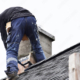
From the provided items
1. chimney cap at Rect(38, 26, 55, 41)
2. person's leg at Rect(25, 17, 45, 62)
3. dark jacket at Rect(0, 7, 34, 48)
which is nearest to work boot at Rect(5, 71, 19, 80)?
person's leg at Rect(25, 17, 45, 62)

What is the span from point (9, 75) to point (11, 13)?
4.92ft

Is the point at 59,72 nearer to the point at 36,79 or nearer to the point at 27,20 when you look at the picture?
the point at 36,79

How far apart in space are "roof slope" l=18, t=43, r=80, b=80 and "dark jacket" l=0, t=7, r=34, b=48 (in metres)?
1.29

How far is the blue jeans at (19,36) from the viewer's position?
5385 millimetres

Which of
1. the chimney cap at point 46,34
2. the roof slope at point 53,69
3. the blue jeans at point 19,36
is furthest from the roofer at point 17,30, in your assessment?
the chimney cap at point 46,34

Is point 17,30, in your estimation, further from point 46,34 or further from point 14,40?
point 46,34

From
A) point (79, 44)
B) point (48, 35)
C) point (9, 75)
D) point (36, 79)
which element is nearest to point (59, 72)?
point (36, 79)

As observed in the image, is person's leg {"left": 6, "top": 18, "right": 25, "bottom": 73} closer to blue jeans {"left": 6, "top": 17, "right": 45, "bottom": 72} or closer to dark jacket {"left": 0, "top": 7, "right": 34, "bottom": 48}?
blue jeans {"left": 6, "top": 17, "right": 45, "bottom": 72}

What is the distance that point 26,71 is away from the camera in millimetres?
5094

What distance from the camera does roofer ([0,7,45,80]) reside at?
5.57 m

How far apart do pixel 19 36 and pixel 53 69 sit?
147 cm

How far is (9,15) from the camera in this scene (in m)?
6.02

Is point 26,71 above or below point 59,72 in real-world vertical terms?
below

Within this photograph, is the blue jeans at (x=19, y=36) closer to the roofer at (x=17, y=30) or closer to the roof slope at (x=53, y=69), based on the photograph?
the roofer at (x=17, y=30)
